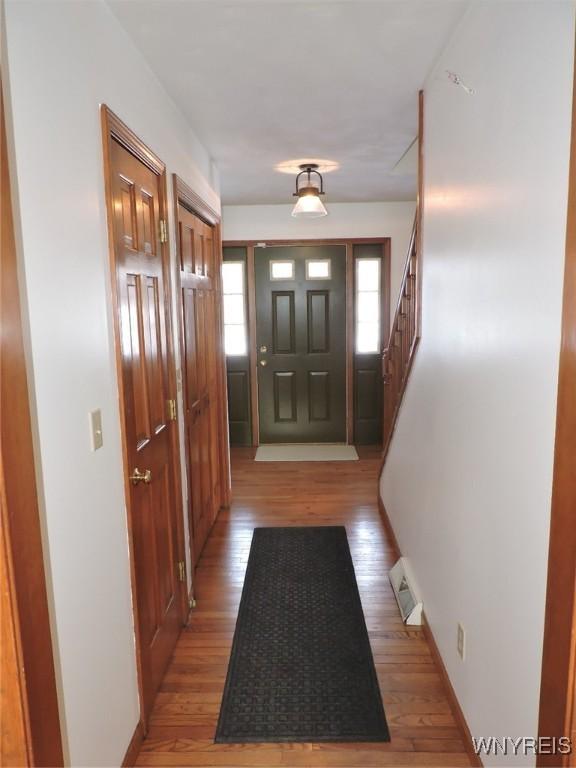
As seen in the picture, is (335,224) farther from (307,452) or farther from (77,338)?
(77,338)

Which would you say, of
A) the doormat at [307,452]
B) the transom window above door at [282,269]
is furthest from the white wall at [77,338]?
the transom window above door at [282,269]

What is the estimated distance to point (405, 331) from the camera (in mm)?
3084

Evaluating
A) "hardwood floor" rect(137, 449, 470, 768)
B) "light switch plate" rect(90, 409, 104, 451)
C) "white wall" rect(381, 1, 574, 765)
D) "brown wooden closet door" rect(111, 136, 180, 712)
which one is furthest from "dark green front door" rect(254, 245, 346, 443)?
"light switch plate" rect(90, 409, 104, 451)

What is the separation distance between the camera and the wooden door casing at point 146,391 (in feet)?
5.57

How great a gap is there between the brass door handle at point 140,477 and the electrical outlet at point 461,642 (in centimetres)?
120

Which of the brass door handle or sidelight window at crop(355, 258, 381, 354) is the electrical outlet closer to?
the brass door handle

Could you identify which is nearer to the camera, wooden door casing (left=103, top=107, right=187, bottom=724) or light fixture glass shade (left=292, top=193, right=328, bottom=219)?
wooden door casing (left=103, top=107, right=187, bottom=724)

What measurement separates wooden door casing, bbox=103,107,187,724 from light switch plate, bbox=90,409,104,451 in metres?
0.19

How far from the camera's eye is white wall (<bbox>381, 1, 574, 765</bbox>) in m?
1.12

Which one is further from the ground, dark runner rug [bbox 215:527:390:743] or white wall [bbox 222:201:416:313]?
white wall [bbox 222:201:416:313]

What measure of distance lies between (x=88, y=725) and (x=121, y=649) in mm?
286

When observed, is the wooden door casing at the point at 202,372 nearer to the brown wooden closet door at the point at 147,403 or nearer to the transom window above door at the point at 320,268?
the brown wooden closet door at the point at 147,403
